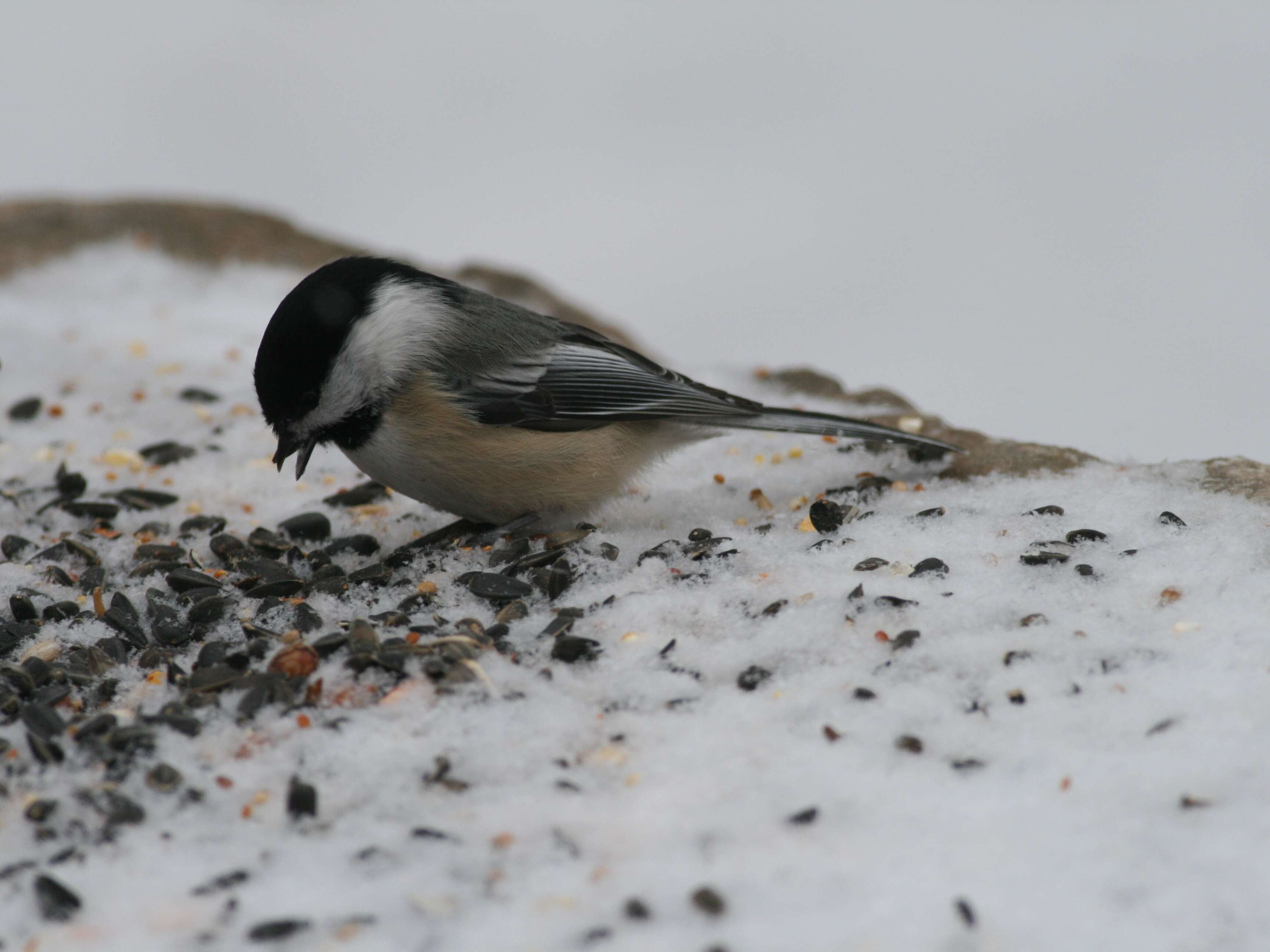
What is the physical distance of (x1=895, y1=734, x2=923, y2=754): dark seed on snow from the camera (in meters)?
1.63

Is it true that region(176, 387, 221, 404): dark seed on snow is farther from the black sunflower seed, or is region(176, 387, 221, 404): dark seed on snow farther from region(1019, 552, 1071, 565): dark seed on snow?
region(1019, 552, 1071, 565): dark seed on snow

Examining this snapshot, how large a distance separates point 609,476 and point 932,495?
73 centimetres

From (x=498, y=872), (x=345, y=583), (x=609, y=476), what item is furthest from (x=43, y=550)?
(x=498, y=872)

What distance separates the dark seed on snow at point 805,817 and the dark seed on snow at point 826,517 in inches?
38.4

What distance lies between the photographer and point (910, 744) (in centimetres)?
164

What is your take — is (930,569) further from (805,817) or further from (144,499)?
(144,499)

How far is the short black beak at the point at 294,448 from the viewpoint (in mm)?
2377

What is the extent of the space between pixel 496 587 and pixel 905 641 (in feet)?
2.52

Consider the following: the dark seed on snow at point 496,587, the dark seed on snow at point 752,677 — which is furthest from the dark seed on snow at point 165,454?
the dark seed on snow at point 752,677

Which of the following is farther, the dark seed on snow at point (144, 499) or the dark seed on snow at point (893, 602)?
the dark seed on snow at point (144, 499)

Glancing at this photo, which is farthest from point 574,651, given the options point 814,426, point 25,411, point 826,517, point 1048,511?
point 25,411

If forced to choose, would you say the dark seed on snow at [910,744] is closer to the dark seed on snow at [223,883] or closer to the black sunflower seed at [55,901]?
the dark seed on snow at [223,883]

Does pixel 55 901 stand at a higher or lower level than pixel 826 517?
lower

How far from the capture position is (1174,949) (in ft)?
4.33
